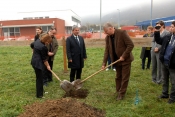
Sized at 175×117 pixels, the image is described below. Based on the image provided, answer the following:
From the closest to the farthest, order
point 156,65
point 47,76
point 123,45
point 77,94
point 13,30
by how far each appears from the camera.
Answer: point 123,45
point 77,94
point 156,65
point 47,76
point 13,30

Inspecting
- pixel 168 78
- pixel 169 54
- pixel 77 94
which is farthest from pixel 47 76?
pixel 169 54

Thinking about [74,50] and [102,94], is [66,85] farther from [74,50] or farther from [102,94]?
[74,50]

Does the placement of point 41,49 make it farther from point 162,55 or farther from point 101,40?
point 101,40

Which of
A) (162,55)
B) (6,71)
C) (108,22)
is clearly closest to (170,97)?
(162,55)

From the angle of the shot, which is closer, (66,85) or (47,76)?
(66,85)

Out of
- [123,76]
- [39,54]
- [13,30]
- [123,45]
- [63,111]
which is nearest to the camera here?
[63,111]

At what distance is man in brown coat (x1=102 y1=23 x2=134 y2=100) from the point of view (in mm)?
4969

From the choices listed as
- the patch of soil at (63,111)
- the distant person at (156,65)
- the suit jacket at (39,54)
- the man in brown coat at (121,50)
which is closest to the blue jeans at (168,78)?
the man in brown coat at (121,50)

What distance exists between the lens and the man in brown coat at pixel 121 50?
497cm

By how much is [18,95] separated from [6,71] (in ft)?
11.4

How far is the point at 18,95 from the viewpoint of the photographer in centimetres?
575

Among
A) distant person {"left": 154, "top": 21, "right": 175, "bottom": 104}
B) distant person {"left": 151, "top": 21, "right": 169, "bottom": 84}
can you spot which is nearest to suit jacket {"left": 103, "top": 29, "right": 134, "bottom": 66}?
distant person {"left": 154, "top": 21, "right": 175, "bottom": 104}

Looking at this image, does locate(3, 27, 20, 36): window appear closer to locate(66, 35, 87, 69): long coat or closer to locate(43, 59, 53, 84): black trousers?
locate(43, 59, 53, 84): black trousers

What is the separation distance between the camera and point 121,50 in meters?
5.10
